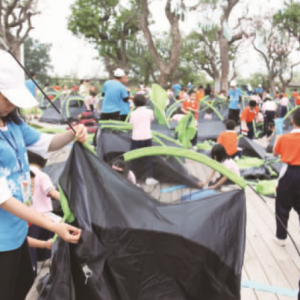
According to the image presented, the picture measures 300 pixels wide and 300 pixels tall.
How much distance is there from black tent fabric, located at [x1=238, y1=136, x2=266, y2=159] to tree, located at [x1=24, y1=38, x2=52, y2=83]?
3990 cm

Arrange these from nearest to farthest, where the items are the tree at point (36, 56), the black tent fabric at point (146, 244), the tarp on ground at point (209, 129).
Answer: the black tent fabric at point (146, 244) → the tarp on ground at point (209, 129) → the tree at point (36, 56)

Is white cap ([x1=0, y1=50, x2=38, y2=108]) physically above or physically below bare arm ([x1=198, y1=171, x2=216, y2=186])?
above

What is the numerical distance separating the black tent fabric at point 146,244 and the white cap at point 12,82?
0.54 metres

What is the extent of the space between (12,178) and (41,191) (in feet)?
4.08

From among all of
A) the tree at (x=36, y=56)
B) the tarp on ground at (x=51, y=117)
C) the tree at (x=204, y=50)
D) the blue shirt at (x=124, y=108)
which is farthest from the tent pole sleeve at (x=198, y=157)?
the tree at (x=36, y=56)

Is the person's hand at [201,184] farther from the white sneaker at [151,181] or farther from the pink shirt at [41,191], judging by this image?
the pink shirt at [41,191]

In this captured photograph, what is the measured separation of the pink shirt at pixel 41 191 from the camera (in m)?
2.68

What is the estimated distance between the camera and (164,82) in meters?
14.7

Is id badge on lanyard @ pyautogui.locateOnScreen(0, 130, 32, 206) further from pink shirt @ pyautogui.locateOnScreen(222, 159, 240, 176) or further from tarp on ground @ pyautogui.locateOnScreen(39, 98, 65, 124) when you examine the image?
tarp on ground @ pyautogui.locateOnScreen(39, 98, 65, 124)

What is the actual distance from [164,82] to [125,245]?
519 inches

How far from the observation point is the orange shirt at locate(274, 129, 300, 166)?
9.82 ft

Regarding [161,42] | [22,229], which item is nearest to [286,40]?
[161,42]

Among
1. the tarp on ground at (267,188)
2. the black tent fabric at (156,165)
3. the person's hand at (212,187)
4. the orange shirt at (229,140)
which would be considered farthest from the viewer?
the orange shirt at (229,140)

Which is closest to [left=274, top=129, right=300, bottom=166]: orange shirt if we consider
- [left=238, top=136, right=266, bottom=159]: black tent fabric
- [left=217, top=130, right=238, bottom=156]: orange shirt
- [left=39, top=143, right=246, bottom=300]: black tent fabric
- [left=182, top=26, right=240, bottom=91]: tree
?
[left=39, top=143, right=246, bottom=300]: black tent fabric
